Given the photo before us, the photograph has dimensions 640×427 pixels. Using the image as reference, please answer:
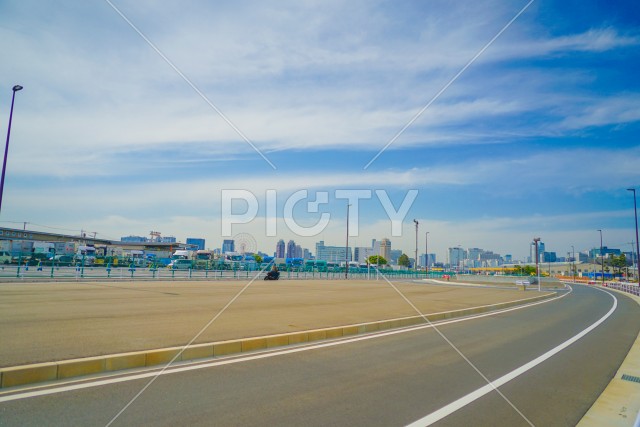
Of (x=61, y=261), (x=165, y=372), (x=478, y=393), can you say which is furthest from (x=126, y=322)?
(x=61, y=261)

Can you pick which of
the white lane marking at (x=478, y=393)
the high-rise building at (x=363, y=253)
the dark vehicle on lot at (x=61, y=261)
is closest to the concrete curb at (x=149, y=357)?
the white lane marking at (x=478, y=393)

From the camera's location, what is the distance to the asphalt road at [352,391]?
4914 mm

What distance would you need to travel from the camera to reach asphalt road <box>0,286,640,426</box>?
4.91 metres

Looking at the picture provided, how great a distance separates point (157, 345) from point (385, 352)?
482 centimetres

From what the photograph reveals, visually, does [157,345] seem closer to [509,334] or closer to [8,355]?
[8,355]

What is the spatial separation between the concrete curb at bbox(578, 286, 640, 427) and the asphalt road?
0.14 metres

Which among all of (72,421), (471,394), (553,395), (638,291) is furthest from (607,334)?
(638,291)

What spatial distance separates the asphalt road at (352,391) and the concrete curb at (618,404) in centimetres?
14

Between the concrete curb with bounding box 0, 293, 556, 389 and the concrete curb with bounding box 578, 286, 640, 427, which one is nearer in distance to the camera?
the concrete curb with bounding box 578, 286, 640, 427

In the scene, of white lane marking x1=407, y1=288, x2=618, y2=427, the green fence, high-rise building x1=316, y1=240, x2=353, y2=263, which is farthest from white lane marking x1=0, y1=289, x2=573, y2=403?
high-rise building x1=316, y1=240, x2=353, y2=263

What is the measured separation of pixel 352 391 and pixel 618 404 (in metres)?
3.99

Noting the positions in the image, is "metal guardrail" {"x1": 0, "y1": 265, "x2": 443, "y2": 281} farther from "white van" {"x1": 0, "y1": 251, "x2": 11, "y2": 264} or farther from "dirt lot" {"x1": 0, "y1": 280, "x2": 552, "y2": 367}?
"dirt lot" {"x1": 0, "y1": 280, "x2": 552, "y2": 367}

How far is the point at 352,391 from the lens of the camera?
20.0ft

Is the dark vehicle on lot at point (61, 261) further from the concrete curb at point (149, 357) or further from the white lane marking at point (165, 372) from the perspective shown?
the white lane marking at point (165, 372)
